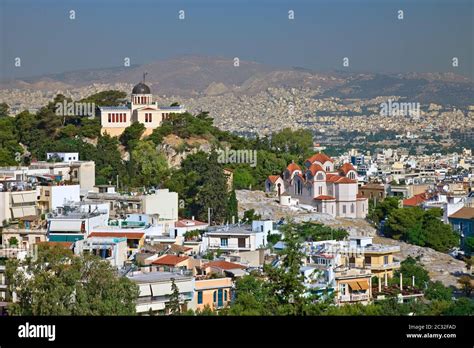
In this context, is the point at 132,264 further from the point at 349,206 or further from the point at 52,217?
the point at 349,206

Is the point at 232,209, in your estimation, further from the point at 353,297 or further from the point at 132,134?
the point at 353,297

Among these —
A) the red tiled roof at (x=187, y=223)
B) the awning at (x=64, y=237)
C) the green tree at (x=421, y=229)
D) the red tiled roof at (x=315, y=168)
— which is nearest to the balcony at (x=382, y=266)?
the red tiled roof at (x=187, y=223)

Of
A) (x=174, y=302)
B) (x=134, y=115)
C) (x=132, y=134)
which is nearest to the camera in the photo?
(x=174, y=302)

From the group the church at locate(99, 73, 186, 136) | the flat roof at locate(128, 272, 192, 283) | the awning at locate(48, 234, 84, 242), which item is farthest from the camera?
the church at locate(99, 73, 186, 136)

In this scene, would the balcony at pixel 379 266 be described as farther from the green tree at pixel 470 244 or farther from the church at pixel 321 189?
the church at pixel 321 189

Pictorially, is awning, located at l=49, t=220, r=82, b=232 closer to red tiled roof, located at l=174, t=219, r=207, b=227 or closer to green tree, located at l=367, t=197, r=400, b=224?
red tiled roof, located at l=174, t=219, r=207, b=227

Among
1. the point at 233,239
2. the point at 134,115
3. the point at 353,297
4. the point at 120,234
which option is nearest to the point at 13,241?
the point at 120,234

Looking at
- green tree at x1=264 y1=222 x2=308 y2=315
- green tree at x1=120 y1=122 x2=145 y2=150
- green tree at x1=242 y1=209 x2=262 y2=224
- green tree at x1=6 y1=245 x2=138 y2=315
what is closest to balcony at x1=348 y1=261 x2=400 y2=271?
green tree at x1=242 y1=209 x2=262 y2=224
